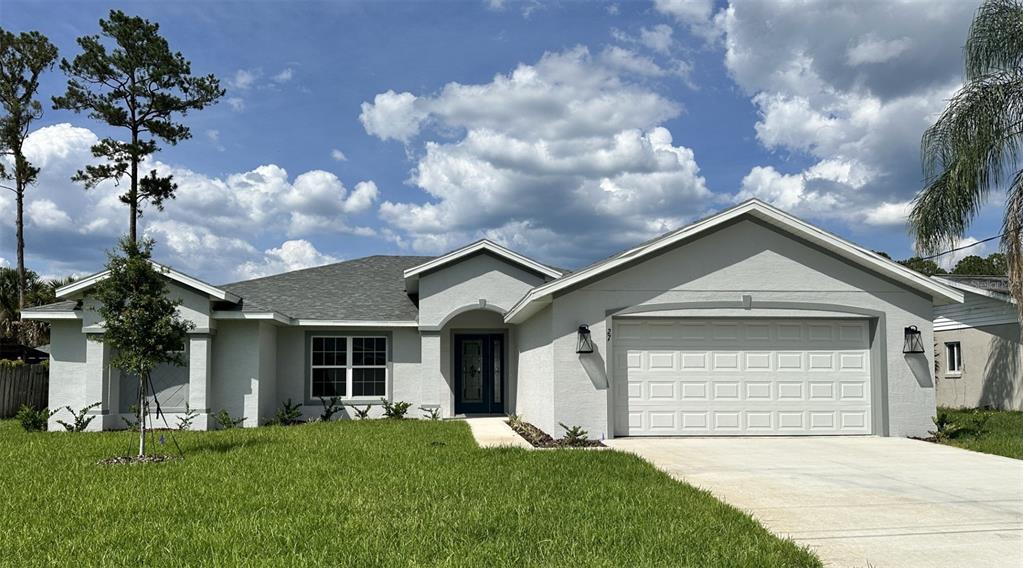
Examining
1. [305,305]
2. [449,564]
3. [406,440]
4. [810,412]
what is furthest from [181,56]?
[449,564]

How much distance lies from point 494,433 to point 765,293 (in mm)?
5959

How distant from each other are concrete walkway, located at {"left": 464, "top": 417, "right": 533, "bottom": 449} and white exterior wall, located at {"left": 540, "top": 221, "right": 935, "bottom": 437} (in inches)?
34.7

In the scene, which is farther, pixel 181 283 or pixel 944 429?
pixel 181 283

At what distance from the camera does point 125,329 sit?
37.1 feet

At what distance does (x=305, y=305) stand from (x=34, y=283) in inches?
733

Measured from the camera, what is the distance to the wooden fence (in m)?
20.7

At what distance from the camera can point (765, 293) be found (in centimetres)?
1393

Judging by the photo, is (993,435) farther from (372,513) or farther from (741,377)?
(372,513)

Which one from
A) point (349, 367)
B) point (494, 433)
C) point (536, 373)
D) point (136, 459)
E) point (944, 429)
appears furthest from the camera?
point (349, 367)

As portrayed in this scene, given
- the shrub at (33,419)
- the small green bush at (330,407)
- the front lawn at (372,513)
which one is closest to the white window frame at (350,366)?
the small green bush at (330,407)

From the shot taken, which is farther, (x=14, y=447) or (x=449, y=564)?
(x=14, y=447)

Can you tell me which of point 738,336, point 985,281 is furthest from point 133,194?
point 985,281

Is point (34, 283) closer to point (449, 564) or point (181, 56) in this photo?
point (181, 56)

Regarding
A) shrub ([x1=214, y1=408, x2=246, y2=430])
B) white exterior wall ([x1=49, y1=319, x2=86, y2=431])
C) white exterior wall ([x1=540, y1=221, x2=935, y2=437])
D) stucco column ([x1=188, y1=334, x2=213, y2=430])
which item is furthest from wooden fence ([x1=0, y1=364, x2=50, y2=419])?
white exterior wall ([x1=540, y1=221, x2=935, y2=437])
